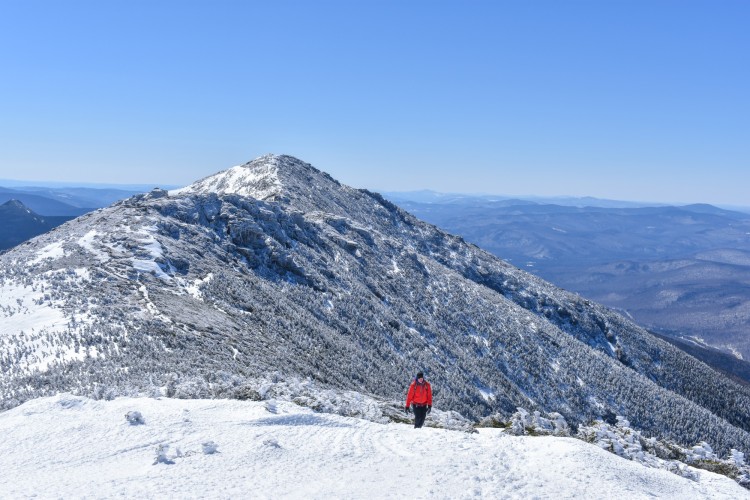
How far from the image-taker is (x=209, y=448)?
13898 millimetres

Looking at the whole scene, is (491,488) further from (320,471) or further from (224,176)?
(224,176)

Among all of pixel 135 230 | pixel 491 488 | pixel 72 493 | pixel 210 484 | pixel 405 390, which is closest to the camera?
pixel 72 493

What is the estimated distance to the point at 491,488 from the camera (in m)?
13.4

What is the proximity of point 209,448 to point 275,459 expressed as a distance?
1.95m

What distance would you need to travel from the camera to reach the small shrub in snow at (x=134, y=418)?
1537 centimetres

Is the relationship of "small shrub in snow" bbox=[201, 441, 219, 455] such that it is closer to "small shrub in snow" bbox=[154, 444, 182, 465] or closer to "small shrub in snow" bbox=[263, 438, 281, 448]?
"small shrub in snow" bbox=[154, 444, 182, 465]

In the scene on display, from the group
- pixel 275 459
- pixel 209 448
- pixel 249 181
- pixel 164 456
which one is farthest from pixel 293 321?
pixel 249 181

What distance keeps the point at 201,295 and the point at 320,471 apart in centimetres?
2403

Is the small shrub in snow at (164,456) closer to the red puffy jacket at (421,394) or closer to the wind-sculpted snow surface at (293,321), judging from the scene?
the wind-sculpted snow surface at (293,321)

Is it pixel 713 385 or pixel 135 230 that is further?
pixel 713 385

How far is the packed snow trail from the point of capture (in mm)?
12242

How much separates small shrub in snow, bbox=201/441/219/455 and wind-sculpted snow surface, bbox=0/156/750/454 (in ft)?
16.8

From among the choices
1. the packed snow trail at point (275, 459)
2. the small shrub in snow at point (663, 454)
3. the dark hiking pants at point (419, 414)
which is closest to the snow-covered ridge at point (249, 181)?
the dark hiking pants at point (419, 414)

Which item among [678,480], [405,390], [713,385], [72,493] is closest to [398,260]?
[405,390]
